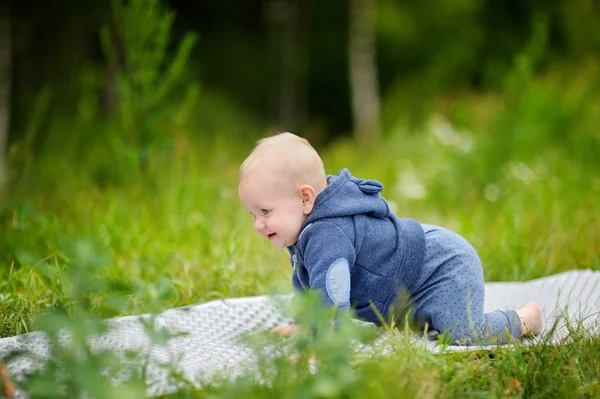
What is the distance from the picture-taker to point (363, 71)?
736 centimetres

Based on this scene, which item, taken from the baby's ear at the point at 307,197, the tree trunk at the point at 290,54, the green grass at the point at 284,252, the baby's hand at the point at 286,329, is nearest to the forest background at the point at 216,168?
the green grass at the point at 284,252

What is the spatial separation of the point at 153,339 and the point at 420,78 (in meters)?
6.46

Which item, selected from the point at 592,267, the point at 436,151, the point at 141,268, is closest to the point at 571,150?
the point at 436,151

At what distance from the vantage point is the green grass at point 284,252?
1.56m

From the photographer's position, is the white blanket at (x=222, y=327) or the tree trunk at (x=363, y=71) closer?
the white blanket at (x=222, y=327)

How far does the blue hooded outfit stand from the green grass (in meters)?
0.17

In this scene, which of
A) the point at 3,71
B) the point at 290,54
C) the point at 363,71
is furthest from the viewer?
the point at 290,54

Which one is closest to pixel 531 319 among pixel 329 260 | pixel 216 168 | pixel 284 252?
pixel 329 260

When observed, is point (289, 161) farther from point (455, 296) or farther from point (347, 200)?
point (455, 296)

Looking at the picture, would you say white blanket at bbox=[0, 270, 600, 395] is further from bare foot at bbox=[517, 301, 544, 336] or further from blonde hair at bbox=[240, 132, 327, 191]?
blonde hair at bbox=[240, 132, 327, 191]

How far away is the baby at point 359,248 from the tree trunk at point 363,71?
4763 mm

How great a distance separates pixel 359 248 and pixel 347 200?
0.47 ft

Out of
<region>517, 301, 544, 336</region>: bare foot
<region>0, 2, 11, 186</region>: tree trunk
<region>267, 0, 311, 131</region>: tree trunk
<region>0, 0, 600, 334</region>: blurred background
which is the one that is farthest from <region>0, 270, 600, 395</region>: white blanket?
<region>267, 0, 311, 131</region>: tree trunk

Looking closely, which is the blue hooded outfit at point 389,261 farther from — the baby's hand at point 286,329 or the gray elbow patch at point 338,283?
the baby's hand at point 286,329
